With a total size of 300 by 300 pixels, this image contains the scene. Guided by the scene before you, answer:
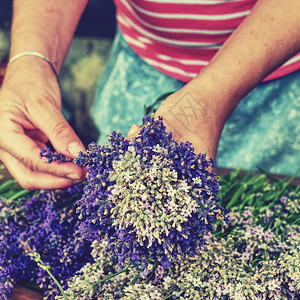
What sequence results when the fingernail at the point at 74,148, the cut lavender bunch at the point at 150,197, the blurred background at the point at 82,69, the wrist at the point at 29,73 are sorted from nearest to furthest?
1. the cut lavender bunch at the point at 150,197
2. the fingernail at the point at 74,148
3. the wrist at the point at 29,73
4. the blurred background at the point at 82,69

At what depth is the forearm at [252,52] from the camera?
3.33 feet

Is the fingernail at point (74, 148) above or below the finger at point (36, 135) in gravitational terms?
below

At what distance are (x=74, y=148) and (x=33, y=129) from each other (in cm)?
36

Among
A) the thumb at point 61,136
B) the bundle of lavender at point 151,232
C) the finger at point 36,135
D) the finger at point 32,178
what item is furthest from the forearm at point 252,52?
the finger at point 36,135

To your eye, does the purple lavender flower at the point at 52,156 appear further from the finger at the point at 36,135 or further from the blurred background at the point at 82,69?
the blurred background at the point at 82,69

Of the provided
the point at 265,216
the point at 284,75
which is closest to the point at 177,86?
the point at 284,75

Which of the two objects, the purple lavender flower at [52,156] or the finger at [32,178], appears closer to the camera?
the purple lavender flower at [52,156]

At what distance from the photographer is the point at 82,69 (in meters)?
3.06

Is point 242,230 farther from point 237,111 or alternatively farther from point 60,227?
point 237,111

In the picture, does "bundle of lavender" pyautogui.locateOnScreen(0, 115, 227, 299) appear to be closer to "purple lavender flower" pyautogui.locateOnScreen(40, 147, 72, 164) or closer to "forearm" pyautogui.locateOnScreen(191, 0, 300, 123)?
"purple lavender flower" pyautogui.locateOnScreen(40, 147, 72, 164)

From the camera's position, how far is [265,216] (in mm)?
1120

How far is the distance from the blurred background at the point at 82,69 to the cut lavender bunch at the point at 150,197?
2.11 m

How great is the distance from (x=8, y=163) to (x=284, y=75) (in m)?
1.30

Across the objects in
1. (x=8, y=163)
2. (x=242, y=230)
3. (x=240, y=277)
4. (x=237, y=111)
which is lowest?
(x=240, y=277)
